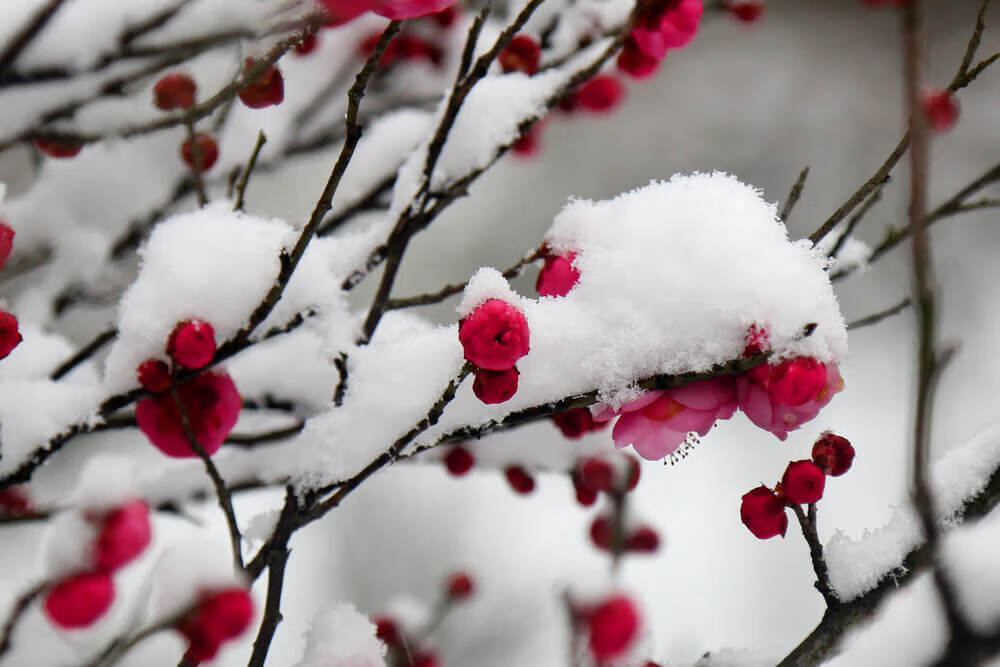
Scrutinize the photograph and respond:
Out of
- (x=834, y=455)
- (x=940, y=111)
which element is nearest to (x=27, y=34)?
(x=834, y=455)

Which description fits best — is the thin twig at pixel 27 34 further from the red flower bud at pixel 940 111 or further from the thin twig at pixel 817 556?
the red flower bud at pixel 940 111

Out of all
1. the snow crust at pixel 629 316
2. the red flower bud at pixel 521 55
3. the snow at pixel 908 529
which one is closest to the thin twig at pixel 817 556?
the snow at pixel 908 529

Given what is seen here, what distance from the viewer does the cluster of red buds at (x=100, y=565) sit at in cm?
49

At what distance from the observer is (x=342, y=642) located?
668mm

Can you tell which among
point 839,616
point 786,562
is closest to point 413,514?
point 786,562

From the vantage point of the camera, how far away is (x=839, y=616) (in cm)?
57

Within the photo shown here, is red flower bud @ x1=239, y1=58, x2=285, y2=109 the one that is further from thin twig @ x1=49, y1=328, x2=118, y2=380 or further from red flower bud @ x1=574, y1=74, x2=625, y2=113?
red flower bud @ x1=574, y1=74, x2=625, y2=113

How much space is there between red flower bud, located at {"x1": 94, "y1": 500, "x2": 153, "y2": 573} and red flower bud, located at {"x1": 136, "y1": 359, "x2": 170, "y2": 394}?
0.34 feet

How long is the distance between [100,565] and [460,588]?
70 cm

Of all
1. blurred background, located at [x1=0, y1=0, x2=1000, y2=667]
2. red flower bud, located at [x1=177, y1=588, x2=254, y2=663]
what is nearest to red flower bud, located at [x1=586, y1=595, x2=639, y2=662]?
red flower bud, located at [x1=177, y1=588, x2=254, y2=663]

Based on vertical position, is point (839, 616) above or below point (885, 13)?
below

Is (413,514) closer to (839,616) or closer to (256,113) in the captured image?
(256,113)

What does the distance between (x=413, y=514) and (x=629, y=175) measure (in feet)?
5.17

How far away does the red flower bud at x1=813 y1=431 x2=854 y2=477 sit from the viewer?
60 centimetres
